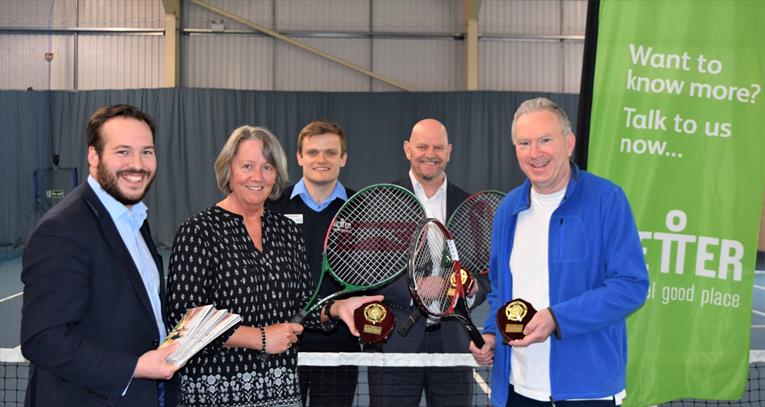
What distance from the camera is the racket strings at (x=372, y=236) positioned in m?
3.24

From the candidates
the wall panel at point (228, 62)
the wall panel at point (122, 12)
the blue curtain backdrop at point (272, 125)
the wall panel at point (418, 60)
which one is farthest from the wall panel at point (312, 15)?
the wall panel at point (122, 12)

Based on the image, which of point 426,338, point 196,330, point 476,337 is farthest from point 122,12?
point 196,330

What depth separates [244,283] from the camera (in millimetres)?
2508

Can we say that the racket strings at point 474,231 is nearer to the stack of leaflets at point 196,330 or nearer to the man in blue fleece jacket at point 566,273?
the man in blue fleece jacket at point 566,273

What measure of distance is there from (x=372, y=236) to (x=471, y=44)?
1387cm

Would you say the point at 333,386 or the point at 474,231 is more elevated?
the point at 474,231

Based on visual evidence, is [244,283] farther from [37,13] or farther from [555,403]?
[37,13]

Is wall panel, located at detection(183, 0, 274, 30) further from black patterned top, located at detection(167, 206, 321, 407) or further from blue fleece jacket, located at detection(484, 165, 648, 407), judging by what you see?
blue fleece jacket, located at detection(484, 165, 648, 407)

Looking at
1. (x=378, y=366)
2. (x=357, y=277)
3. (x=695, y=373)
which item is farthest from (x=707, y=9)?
(x=378, y=366)

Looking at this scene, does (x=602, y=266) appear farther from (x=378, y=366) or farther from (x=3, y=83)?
(x=3, y=83)

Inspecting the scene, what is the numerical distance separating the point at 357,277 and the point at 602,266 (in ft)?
3.89

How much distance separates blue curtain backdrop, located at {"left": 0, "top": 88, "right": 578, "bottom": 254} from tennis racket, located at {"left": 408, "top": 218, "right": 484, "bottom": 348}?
537 inches

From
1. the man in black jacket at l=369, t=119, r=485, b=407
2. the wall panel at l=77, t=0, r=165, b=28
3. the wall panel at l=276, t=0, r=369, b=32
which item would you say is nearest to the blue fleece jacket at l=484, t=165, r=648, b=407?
the man in black jacket at l=369, t=119, r=485, b=407

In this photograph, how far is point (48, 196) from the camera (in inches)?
581
